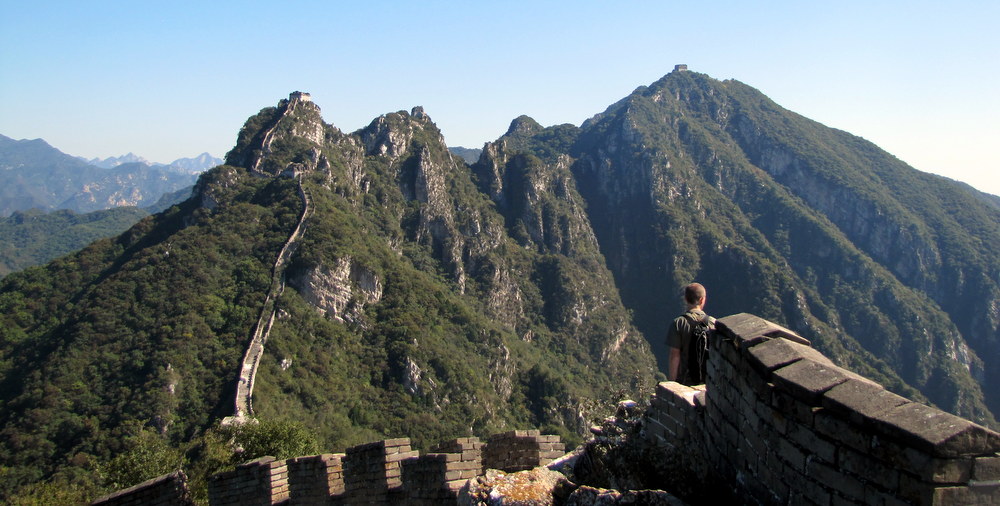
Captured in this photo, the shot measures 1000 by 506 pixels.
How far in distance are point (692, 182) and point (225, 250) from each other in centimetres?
13938

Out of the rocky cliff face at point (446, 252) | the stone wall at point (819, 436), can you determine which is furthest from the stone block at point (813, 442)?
the rocky cliff face at point (446, 252)

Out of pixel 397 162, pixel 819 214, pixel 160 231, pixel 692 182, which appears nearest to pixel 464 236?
pixel 397 162

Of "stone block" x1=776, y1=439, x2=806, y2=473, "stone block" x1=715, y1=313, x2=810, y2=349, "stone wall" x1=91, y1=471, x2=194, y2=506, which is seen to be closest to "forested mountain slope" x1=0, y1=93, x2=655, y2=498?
"stone wall" x1=91, y1=471, x2=194, y2=506

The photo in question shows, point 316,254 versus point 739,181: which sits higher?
point 739,181

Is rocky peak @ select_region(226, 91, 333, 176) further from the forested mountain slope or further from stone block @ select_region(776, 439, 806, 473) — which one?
stone block @ select_region(776, 439, 806, 473)

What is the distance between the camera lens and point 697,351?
23.8 feet

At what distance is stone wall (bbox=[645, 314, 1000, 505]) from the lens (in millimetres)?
3305

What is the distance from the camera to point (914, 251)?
16662 cm

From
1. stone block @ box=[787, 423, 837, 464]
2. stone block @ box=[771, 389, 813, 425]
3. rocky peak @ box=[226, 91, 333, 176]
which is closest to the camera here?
stone block @ box=[787, 423, 837, 464]

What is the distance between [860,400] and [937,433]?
0.46 metres

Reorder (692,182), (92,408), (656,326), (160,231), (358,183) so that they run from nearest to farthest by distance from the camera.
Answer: (92,408)
(160,231)
(358,183)
(656,326)
(692,182)

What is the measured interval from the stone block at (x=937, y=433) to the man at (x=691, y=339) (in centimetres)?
334

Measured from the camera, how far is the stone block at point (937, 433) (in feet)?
10.6

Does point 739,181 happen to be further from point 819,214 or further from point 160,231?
point 160,231
